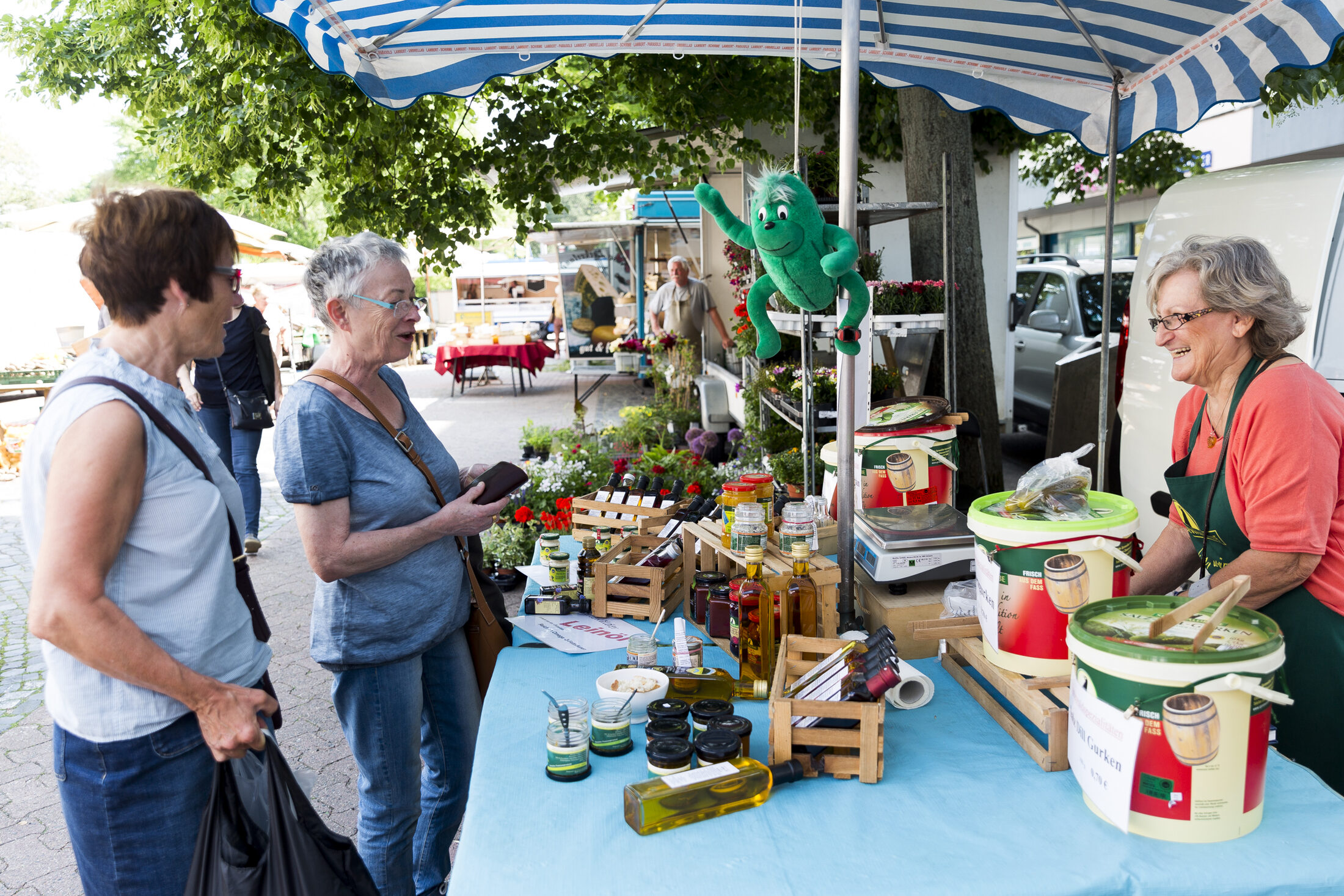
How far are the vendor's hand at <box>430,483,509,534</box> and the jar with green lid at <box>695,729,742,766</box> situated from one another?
0.83m

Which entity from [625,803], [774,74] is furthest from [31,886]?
[774,74]

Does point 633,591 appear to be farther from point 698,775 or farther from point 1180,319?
point 1180,319

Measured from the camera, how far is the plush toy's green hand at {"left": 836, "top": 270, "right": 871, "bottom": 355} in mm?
2232

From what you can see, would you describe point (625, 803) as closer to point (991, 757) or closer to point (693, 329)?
point (991, 757)

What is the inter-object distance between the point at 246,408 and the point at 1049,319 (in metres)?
7.26

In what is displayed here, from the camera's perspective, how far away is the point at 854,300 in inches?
88.7

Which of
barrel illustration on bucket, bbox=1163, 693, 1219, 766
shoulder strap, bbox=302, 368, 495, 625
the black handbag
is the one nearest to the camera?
barrel illustration on bucket, bbox=1163, 693, 1219, 766

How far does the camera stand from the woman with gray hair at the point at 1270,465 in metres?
1.87

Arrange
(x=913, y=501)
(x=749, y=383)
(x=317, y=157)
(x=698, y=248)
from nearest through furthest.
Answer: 1. (x=913, y=501)
2. (x=317, y=157)
3. (x=749, y=383)
4. (x=698, y=248)

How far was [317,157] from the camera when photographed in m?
6.17

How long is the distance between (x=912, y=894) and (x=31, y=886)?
9.86ft

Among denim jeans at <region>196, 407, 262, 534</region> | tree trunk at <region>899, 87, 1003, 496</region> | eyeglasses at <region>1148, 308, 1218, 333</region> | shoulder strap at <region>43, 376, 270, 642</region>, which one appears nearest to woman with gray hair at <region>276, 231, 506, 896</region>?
shoulder strap at <region>43, 376, 270, 642</region>

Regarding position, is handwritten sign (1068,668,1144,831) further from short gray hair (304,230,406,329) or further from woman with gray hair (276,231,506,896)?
short gray hair (304,230,406,329)

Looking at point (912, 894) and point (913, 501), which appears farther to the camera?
point (913, 501)
